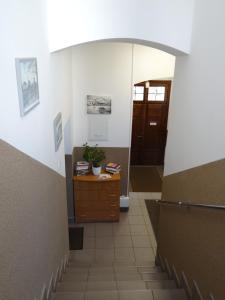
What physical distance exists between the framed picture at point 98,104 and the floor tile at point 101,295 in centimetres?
333

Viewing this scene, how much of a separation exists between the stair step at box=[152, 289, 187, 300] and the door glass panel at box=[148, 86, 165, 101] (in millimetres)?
5644

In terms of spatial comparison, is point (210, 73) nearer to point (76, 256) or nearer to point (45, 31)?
point (45, 31)

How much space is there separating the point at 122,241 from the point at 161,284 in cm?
193

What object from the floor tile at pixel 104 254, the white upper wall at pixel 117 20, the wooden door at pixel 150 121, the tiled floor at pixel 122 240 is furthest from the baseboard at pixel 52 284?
the wooden door at pixel 150 121

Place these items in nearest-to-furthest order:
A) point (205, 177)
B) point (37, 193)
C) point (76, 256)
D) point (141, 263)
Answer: point (37, 193), point (205, 177), point (141, 263), point (76, 256)

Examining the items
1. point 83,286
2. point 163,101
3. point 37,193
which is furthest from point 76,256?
point 163,101

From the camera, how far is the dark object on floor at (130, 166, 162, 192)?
271 inches

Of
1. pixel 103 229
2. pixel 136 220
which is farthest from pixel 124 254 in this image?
pixel 136 220

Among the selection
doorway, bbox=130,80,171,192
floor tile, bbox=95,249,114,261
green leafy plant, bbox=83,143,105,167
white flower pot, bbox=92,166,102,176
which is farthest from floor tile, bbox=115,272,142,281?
doorway, bbox=130,80,171,192

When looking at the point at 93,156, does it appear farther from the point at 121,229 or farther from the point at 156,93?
the point at 156,93

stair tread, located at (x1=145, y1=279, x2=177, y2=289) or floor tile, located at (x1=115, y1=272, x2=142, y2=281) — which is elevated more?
stair tread, located at (x1=145, y1=279, x2=177, y2=289)

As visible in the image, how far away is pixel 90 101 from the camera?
5160mm

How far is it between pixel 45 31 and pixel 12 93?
109 cm

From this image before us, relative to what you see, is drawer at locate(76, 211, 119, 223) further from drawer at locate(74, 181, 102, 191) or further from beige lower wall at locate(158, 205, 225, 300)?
beige lower wall at locate(158, 205, 225, 300)
